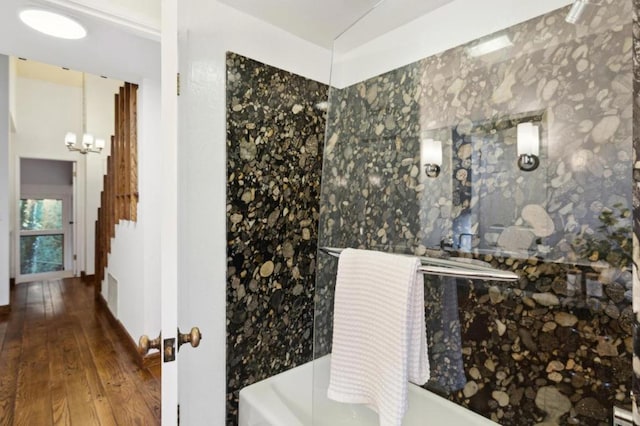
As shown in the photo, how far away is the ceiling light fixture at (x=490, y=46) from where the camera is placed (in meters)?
1.37

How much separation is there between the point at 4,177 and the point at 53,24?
3.40 m

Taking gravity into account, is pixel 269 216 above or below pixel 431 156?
below

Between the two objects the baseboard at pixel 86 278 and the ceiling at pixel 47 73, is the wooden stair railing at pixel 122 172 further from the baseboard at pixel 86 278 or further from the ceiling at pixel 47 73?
the ceiling at pixel 47 73

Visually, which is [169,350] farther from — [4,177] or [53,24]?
[4,177]

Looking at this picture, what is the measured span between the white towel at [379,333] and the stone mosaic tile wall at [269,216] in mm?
539

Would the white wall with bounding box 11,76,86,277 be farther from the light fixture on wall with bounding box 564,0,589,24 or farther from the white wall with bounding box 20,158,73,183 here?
the light fixture on wall with bounding box 564,0,589,24

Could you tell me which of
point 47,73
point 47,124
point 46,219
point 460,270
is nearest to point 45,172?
point 46,219

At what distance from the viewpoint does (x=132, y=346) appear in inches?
114

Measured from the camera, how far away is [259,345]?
168 cm

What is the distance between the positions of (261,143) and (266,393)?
126 centimetres

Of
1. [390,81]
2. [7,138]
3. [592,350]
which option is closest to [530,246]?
[592,350]

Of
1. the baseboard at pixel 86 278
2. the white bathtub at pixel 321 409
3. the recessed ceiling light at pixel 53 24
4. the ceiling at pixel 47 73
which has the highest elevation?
the ceiling at pixel 47 73

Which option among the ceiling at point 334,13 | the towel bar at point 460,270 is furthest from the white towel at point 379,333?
the ceiling at point 334,13

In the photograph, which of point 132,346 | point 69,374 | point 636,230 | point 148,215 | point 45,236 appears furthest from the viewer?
point 45,236
